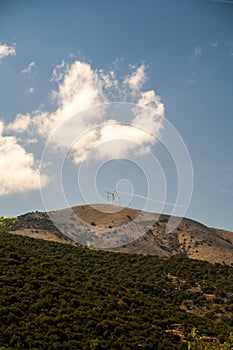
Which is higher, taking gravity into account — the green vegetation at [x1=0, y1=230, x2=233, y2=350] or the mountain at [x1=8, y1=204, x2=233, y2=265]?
the mountain at [x1=8, y1=204, x2=233, y2=265]

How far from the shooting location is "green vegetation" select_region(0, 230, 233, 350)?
34.0m

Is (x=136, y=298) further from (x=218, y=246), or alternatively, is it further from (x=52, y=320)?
(x=218, y=246)

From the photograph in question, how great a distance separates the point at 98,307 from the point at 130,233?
78.4 m

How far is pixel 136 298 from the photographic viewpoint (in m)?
51.7

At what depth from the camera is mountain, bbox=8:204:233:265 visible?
358ft

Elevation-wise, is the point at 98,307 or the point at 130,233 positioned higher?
the point at 130,233

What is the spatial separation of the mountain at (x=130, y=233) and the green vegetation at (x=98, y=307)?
32.1 metres

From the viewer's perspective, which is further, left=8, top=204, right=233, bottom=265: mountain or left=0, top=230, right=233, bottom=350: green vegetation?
left=8, top=204, right=233, bottom=265: mountain

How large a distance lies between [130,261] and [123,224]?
39.3 metres

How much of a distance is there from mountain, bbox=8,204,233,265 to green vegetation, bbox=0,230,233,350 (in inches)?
1262

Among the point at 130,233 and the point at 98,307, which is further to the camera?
the point at 130,233

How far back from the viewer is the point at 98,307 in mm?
41969

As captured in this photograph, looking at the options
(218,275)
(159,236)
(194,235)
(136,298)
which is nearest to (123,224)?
(159,236)

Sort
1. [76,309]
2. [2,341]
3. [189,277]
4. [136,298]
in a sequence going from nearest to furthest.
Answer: [2,341], [76,309], [136,298], [189,277]
